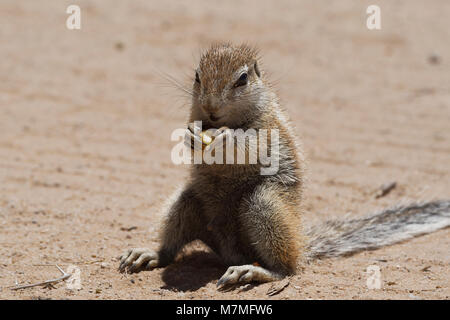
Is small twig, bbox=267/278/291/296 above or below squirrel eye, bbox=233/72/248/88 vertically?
below

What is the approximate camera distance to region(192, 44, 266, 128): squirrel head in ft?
14.1

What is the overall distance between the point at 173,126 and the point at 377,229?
3.50 metres

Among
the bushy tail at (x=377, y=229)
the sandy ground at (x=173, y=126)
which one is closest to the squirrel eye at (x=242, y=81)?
the sandy ground at (x=173, y=126)

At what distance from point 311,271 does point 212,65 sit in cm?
163

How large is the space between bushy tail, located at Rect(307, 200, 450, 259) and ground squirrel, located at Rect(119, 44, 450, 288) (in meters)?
0.02

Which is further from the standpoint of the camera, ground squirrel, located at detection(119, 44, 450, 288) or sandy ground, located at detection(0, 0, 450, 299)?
sandy ground, located at detection(0, 0, 450, 299)

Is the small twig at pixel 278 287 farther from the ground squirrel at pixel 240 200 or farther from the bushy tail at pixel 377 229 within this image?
the bushy tail at pixel 377 229

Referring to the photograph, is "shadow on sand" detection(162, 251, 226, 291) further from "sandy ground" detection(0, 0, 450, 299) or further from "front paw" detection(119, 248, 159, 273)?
"front paw" detection(119, 248, 159, 273)

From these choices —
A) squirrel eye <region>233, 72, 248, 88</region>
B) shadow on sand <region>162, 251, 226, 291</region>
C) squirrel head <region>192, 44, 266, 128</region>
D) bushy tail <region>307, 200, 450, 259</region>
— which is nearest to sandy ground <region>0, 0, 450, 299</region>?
shadow on sand <region>162, 251, 226, 291</region>

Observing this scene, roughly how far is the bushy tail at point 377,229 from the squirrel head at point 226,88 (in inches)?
46.1

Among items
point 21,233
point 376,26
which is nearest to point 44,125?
point 21,233

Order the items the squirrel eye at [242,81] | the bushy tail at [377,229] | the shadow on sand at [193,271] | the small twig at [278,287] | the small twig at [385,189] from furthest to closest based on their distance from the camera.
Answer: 1. the small twig at [385,189]
2. the bushy tail at [377,229]
3. the squirrel eye at [242,81]
4. the shadow on sand at [193,271]
5. the small twig at [278,287]

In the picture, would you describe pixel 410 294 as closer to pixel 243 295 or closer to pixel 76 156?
pixel 243 295

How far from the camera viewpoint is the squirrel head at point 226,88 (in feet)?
14.1
